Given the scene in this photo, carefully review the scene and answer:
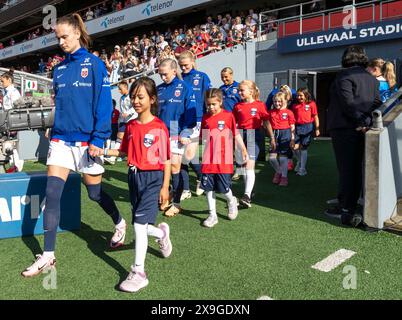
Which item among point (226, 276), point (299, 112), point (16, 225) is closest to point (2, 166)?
point (16, 225)

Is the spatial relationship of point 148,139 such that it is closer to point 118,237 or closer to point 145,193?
point 145,193

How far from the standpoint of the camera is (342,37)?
45.8 ft

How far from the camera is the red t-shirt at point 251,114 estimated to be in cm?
601

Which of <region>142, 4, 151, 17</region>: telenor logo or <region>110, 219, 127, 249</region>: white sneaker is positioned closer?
<region>110, 219, 127, 249</region>: white sneaker

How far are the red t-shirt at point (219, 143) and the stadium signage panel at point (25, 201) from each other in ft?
4.64

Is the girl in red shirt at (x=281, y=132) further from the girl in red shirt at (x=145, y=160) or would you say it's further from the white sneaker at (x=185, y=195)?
the girl in red shirt at (x=145, y=160)

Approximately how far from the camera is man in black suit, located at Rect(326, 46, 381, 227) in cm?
456

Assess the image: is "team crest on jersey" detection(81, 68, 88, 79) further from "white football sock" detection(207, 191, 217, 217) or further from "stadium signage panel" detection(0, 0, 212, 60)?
"stadium signage panel" detection(0, 0, 212, 60)

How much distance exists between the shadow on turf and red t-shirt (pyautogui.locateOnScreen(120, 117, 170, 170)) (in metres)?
0.86

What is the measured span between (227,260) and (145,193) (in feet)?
3.11

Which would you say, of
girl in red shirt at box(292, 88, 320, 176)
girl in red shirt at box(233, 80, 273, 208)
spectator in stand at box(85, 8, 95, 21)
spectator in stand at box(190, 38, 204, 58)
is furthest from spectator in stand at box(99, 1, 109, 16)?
girl in red shirt at box(233, 80, 273, 208)

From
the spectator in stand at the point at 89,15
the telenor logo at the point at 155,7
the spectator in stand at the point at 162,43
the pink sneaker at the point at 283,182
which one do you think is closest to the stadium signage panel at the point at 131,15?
the telenor logo at the point at 155,7

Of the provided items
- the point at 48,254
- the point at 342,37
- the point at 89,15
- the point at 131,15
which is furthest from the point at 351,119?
the point at 89,15

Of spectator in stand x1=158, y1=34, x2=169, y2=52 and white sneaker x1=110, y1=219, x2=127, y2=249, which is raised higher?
spectator in stand x1=158, y1=34, x2=169, y2=52
